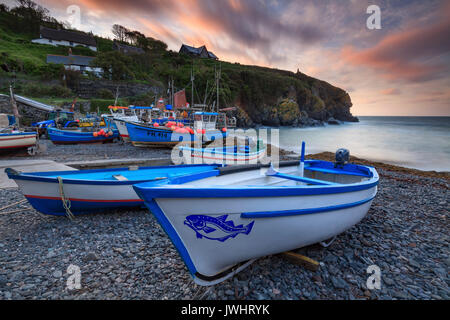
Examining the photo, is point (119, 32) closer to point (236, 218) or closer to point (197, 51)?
point (197, 51)

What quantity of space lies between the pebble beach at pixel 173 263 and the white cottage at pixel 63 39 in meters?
79.7

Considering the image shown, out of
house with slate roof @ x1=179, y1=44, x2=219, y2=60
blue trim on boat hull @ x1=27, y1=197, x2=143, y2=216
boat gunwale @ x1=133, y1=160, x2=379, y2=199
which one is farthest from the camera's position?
house with slate roof @ x1=179, y1=44, x2=219, y2=60

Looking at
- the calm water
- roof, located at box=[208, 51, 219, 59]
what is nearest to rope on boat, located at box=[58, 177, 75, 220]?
the calm water

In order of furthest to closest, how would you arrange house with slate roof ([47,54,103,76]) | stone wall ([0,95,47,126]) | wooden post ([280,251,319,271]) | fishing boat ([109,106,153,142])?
house with slate roof ([47,54,103,76]), stone wall ([0,95,47,126]), fishing boat ([109,106,153,142]), wooden post ([280,251,319,271])

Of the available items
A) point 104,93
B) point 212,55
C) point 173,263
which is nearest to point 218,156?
point 173,263

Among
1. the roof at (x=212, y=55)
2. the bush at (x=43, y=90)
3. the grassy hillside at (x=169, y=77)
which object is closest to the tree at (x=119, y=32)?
the grassy hillside at (x=169, y=77)

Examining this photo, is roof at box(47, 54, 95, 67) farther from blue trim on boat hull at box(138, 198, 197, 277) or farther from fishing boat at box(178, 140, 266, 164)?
blue trim on boat hull at box(138, 198, 197, 277)

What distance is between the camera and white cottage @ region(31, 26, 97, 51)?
200 feet

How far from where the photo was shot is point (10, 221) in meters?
5.30

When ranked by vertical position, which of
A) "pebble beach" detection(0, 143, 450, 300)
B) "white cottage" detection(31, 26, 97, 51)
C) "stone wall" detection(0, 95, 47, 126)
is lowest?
"pebble beach" detection(0, 143, 450, 300)

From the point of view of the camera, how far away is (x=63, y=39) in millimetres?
62375

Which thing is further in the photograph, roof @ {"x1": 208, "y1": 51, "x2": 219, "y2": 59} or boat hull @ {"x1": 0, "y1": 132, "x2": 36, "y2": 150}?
roof @ {"x1": 208, "y1": 51, "x2": 219, "y2": 59}

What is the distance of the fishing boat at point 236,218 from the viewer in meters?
2.59
